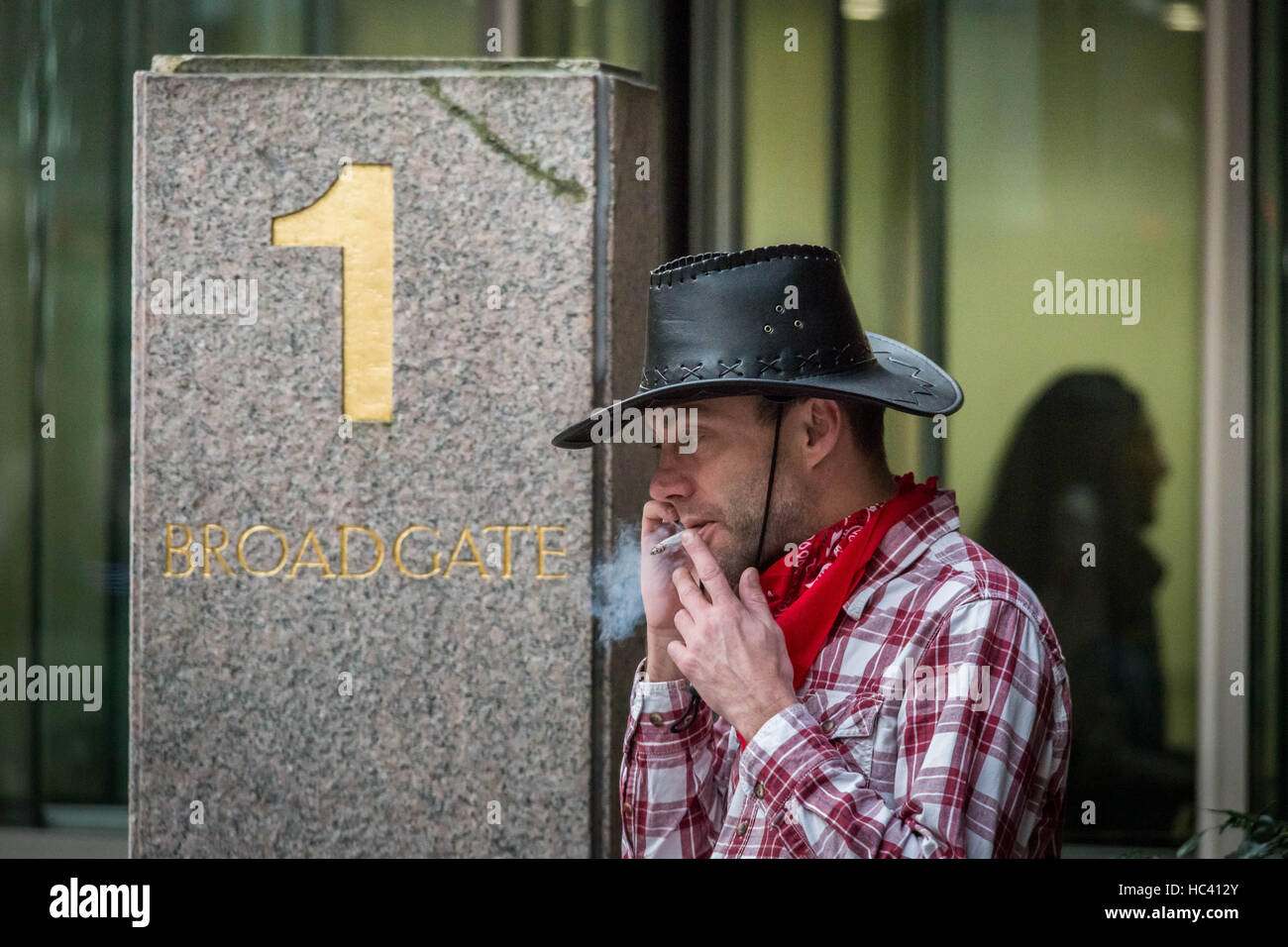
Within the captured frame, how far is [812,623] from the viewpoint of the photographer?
2.05m

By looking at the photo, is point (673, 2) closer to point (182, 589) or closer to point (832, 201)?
point (832, 201)

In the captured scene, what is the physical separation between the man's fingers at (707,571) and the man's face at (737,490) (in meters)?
0.08

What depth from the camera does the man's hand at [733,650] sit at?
1.92 m

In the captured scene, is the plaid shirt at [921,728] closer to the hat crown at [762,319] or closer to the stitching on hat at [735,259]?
the hat crown at [762,319]

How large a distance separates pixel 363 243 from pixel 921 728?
6.57 feet

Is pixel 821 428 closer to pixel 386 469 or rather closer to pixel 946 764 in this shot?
pixel 946 764

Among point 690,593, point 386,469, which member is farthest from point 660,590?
point 386,469

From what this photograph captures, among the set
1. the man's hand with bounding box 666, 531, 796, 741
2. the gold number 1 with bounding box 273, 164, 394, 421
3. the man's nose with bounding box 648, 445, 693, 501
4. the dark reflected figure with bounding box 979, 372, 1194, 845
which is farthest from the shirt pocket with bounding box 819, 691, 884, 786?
the dark reflected figure with bounding box 979, 372, 1194, 845

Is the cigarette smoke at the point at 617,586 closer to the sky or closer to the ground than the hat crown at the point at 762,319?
closer to the ground

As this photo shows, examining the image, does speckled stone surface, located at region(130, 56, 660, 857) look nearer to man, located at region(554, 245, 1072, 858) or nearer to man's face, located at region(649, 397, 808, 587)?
man, located at region(554, 245, 1072, 858)

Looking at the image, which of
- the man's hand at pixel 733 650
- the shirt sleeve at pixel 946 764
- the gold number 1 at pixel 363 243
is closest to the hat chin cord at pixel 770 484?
the man's hand at pixel 733 650

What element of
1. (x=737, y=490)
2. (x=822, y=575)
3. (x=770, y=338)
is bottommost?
(x=822, y=575)

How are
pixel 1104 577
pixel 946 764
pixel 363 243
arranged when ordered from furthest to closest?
1. pixel 1104 577
2. pixel 363 243
3. pixel 946 764

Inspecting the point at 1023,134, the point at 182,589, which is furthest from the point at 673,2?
the point at 182,589
